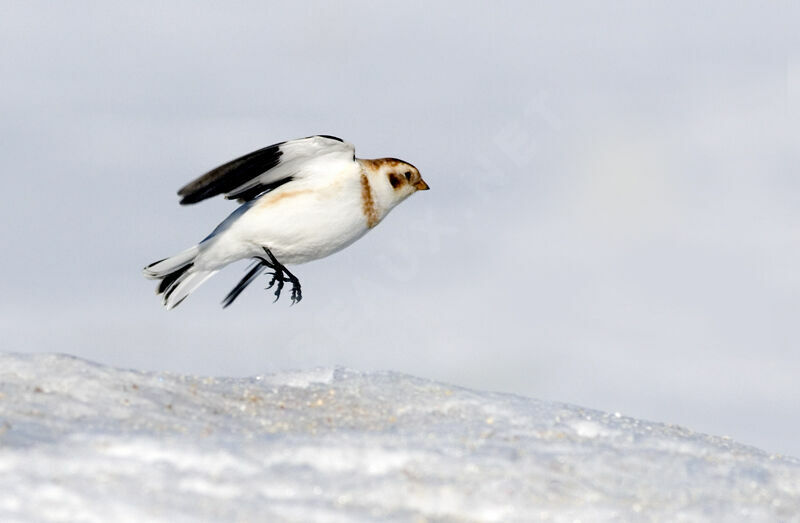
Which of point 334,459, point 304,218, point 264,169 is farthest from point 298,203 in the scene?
point 334,459

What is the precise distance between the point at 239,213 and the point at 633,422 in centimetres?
383

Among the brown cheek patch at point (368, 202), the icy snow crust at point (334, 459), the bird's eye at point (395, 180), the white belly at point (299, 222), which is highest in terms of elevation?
the bird's eye at point (395, 180)

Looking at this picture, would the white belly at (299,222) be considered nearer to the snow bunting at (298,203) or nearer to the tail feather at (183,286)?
the snow bunting at (298,203)

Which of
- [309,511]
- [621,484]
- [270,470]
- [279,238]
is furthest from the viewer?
[279,238]

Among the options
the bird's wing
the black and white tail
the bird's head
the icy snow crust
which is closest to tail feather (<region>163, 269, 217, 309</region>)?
the black and white tail

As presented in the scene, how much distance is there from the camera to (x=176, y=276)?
1089cm

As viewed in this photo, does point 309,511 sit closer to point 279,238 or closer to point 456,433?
point 456,433

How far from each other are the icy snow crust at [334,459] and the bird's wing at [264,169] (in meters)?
1.55

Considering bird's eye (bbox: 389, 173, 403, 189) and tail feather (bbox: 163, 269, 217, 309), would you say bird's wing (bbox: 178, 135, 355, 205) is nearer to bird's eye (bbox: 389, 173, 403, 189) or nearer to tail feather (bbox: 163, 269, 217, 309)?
bird's eye (bbox: 389, 173, 403, 189)

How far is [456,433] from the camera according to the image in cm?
725

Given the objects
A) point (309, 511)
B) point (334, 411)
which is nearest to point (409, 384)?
point (334, 411)

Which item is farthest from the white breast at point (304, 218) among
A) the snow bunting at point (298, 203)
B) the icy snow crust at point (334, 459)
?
the icy snow crust at point (334, 459)

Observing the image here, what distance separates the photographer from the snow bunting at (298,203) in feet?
31.8

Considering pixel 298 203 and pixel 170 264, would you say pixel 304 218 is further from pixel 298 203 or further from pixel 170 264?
pixel 170 264
